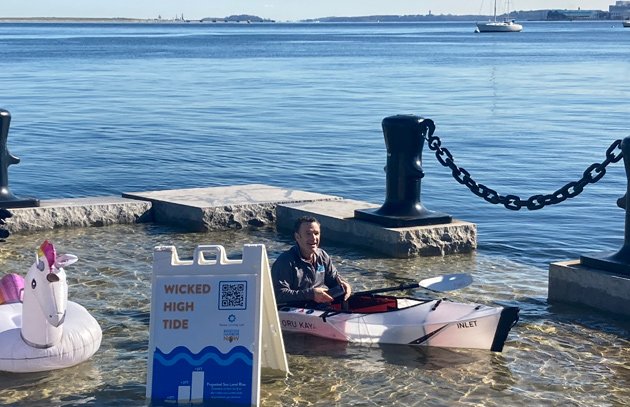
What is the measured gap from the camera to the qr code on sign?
6.96 meters

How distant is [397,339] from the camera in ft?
28.6

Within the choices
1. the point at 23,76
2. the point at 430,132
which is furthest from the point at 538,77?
the point at 430,132

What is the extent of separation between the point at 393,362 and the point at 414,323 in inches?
17.1

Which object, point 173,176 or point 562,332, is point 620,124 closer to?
point 173,176

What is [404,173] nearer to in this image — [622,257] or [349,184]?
[622,257]

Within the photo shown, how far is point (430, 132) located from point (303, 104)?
79.2 ft

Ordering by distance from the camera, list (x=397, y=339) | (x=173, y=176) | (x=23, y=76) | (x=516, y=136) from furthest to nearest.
A: 1. (x=23, y=76)
2. (x=516, y=136)
3. (x=173, y=176)
4. (x=397, y=339)

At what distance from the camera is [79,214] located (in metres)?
13.1

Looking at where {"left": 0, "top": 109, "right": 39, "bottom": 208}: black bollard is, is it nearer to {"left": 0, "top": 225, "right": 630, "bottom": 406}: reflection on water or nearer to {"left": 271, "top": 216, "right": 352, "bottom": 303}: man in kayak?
{"left": 0, "top": 225, "right": 630, "bottom": 406}: reflection on water

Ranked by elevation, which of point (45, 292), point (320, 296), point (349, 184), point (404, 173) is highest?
point (404, 173)

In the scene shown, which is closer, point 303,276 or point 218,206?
point 303,276

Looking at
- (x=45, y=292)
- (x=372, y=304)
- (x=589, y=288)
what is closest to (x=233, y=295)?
(x=45, y=292)

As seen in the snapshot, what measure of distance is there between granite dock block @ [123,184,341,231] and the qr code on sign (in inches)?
238

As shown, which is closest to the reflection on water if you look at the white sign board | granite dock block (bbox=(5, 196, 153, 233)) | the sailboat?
the white sign board
